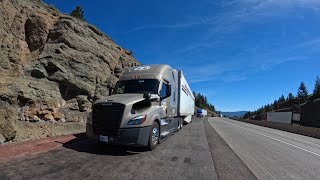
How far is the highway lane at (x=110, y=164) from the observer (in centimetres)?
680

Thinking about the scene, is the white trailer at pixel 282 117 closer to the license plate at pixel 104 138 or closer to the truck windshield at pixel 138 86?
the truck windshield at pixel 138 86

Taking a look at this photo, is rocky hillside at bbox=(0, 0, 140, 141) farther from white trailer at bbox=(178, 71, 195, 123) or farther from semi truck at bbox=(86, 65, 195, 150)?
white trailer at bbox=(178, 71, 195, 123)

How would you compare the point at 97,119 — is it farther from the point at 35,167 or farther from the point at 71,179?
the point at 71,179

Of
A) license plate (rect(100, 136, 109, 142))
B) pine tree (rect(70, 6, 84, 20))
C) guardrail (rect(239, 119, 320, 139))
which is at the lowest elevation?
guardrail (rect(239, 119, 320, 139))

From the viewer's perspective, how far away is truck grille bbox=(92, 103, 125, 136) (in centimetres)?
974

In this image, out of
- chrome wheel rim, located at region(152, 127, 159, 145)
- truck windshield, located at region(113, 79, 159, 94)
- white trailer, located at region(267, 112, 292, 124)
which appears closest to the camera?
chrome wheel rim, located at region(152, 127, 159, 145)

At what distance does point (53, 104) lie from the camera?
16688mm

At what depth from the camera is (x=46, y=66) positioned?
60.9 ft

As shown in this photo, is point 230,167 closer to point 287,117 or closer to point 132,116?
point 132,116

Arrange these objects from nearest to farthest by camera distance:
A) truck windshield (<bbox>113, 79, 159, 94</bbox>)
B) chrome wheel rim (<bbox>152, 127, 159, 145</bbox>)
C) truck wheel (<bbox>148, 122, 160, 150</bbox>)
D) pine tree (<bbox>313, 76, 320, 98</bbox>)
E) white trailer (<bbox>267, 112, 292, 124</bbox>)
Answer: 1. truck wheel (<bbox>148, 122, 160, 150</bbox>)
2. chrome wheel rim (<bbox>152, 127, 159, 145</bbox>)
3. truck windshield (<bbox>113, 79, 159, 94</bbox>)
4. white trailer (<bbox>267, 112, 292, 124</bbox>)
5. pine tree (<bbox>313, 76, 320, 98</bbox>)

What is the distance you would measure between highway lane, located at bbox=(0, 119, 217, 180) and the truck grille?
77 centimetres

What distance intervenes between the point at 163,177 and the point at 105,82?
1708cm

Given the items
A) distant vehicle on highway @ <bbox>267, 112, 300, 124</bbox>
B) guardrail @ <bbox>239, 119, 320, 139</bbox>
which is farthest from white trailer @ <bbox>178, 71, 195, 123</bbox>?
distant vehicle on highway @ <bbox>267, 112, 300, 124</bbox>

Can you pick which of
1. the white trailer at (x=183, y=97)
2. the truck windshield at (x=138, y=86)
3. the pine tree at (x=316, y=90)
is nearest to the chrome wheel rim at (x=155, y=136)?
the truck windshield at (x=138, y=86)
